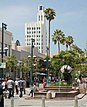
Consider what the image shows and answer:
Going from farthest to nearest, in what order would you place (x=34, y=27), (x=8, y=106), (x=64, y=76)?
(x=34, y=27), (x=64, y=76), (x=8, y=106)

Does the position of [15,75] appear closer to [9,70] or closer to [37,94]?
[9,70]

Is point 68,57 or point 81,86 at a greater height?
point 68,57

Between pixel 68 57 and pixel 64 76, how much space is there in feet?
116

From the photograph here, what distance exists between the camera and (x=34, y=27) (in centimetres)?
19488

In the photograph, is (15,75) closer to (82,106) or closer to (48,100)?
(48,100)

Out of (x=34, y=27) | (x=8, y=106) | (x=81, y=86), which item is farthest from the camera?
(x=34, y=27)

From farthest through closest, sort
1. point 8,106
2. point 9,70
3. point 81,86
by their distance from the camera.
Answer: point 9,70 → point 81,86 → point 8,106

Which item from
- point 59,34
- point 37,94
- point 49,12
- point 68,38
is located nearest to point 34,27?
point 68,38

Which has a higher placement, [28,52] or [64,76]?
[28,52]

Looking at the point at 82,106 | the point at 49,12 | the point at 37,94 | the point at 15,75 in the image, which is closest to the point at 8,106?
the point at 82,106

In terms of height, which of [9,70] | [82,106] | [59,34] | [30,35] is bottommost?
[82,106]

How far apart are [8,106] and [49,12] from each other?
60.5 m

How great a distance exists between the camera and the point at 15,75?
76.2 meters

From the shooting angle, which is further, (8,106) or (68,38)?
(68,38)
